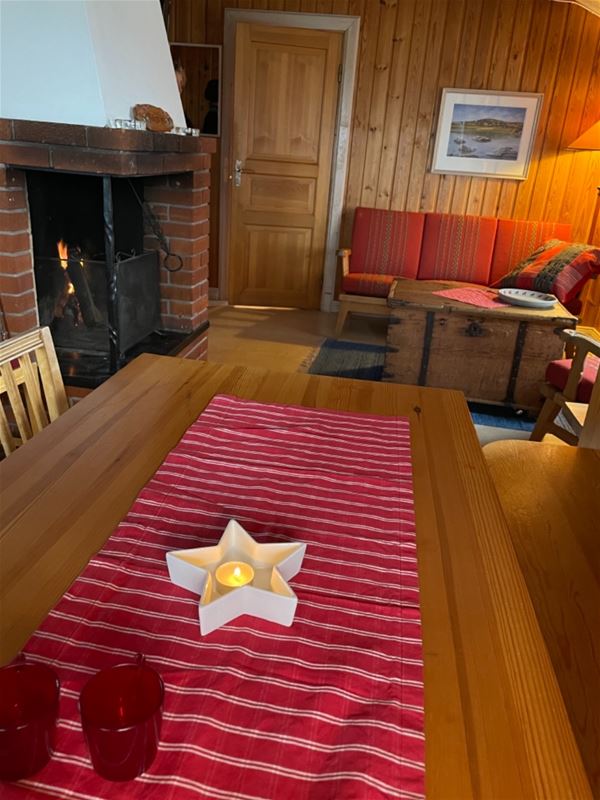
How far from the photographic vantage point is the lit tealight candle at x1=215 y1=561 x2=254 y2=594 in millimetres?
859

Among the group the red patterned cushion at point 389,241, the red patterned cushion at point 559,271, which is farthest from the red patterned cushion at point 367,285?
the red patterned cushion at point 559,271

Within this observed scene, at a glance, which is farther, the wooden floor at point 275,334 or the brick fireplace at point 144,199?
the wooden floor at point 275,334

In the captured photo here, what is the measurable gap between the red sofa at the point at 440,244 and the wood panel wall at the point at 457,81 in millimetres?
296

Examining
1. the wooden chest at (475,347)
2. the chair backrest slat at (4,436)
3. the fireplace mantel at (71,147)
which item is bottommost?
the wooden chest at (475,347)

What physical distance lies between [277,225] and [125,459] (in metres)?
4.35

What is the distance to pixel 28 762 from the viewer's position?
618 mm

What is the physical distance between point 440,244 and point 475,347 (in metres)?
1.67

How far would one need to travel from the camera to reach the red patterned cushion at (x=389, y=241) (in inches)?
192

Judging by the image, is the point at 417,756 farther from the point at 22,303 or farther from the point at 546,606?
the point at 22,303

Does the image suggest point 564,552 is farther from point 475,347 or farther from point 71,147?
point 475,347

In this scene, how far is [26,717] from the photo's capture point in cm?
62

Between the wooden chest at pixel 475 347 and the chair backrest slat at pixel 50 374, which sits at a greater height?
the chair backrest slat at pixel 50 374

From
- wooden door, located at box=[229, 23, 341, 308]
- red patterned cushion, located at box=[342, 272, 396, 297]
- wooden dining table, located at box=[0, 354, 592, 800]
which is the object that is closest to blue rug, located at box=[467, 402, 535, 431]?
red patterned cushion, located at box=[342, 272, 396, 297]

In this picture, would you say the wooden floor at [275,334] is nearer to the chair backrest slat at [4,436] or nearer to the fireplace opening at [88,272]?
the fireplace opening at [88,272]
